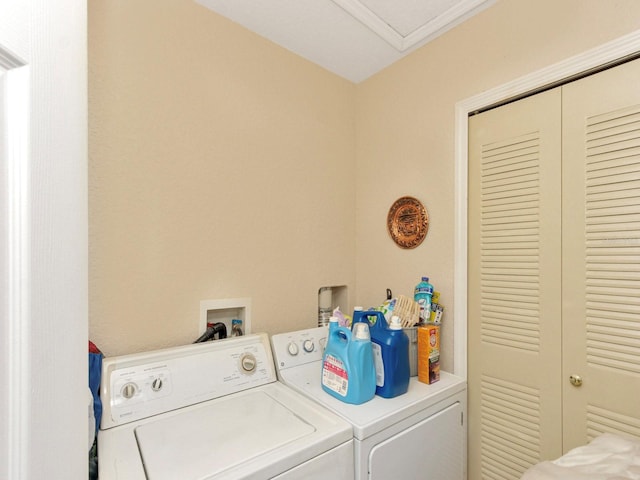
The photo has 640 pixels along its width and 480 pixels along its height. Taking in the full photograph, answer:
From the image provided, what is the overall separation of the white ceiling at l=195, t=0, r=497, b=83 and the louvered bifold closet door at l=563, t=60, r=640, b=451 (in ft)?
2.38

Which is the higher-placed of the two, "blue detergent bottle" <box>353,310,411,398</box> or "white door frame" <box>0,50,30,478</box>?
"white door frame" <box>0,50,30,478</box>

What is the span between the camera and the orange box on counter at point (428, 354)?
4.90 ft

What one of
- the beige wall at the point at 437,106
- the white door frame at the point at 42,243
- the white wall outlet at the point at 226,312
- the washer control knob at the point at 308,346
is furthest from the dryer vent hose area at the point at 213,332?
the beige wall at the point at 437,106

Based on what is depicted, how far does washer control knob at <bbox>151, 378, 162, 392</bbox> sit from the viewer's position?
1.25 metres

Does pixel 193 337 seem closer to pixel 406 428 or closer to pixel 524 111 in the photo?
pixel 406 428

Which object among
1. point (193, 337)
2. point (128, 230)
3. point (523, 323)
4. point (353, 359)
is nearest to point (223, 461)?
point (353, 359)

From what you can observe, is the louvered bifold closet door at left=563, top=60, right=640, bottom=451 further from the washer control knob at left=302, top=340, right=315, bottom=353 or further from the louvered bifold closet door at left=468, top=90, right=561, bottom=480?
the washer control knob at left=302, top=340, right=315, bottom=353

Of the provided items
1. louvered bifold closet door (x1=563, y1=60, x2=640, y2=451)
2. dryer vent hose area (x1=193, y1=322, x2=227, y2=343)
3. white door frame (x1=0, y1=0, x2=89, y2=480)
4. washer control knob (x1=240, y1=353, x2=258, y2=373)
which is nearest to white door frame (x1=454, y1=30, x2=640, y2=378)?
louvered bifold closet door (x1=563, y1=60, x2=640, y2=451)

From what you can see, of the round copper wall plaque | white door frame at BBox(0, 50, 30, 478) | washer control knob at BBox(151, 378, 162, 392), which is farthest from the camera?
the round copper wall plaque

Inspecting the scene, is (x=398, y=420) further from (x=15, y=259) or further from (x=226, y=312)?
(x=15, y=259)

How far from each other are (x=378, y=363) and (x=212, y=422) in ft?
2.24

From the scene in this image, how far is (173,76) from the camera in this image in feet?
4.95

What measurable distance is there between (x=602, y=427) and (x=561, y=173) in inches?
38.1

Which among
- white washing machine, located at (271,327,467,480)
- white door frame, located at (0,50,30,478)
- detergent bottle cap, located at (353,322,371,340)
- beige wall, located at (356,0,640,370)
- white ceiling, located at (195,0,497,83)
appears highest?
white ceiling, located at (195,0,497,83)
